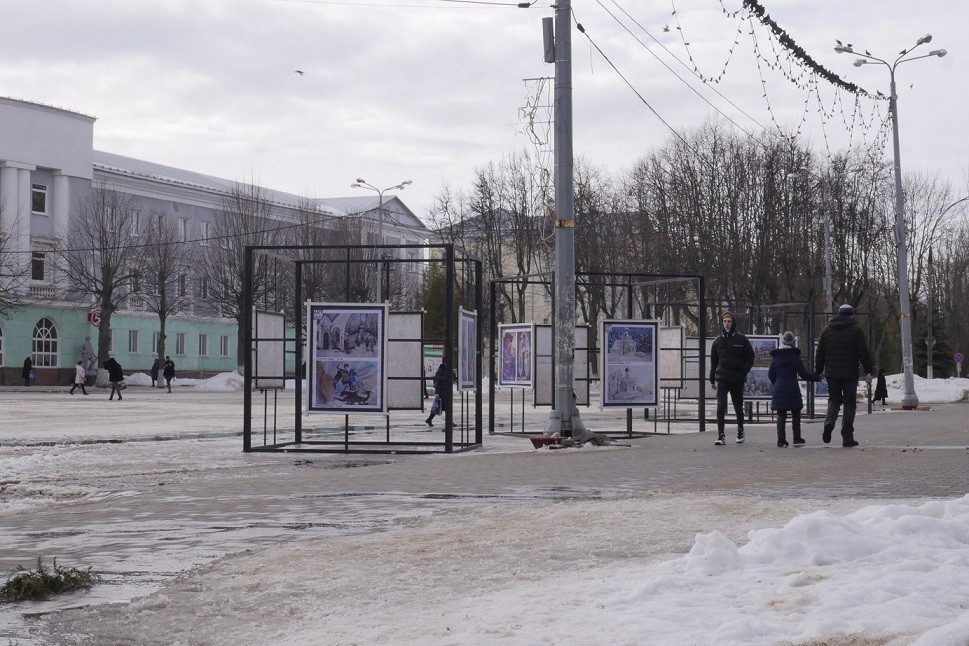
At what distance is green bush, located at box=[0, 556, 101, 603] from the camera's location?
619 centimetres

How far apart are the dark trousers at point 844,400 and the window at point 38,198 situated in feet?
176

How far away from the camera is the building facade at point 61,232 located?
60688 millimetres

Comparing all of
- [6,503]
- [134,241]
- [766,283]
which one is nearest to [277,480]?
[6,503]

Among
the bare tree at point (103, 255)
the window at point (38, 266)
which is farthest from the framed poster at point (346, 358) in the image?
the window at point (38, 266)

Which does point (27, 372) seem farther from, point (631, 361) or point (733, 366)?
point (733, 366)

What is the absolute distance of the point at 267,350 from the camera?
1764 centimetres

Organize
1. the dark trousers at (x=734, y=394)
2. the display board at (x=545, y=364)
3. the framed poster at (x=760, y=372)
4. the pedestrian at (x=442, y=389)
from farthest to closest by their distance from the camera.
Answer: the framed poster at (x=760, y=372), the display board at (x=545, y=364), the dark trousers at (x=734, y=394), the pedestrian at (x=442, y=389)

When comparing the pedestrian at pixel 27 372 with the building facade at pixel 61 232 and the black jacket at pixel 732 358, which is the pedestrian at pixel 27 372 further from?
the black jacket at pixel 732 358

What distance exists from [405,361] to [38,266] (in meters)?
50.2

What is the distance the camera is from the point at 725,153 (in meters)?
51.0

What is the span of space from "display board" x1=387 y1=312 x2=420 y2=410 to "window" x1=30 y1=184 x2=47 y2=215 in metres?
49.6

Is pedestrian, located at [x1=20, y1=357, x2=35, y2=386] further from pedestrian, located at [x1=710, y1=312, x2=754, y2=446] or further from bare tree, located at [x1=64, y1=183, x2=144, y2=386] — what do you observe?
pedestrian, located at [x1=710, y1=312, x2=754, y2=446]

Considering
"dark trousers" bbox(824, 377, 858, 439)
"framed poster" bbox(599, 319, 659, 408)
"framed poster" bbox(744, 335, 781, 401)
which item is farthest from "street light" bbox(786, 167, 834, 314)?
"dark trousers" bbox(824, 377, 858, 439)

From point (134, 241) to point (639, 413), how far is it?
36.8 meters
